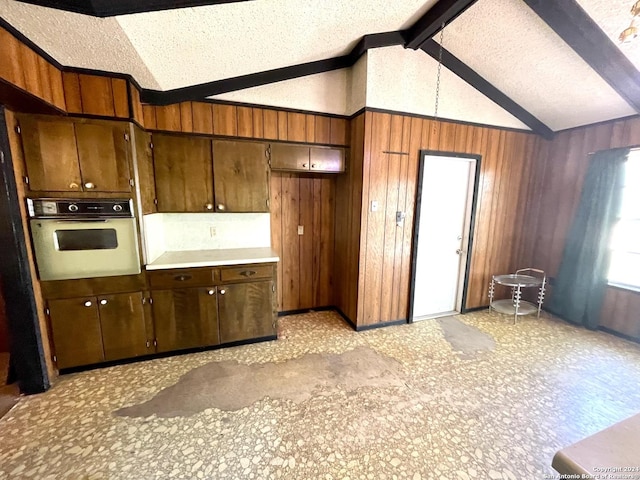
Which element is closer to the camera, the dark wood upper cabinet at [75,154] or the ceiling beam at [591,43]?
the dark wood upper cabinet at [75,154]

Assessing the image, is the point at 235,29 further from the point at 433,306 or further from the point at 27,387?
the point at 433,306

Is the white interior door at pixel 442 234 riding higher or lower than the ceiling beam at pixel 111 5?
lower

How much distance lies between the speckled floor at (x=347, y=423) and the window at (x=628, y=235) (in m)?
0.96

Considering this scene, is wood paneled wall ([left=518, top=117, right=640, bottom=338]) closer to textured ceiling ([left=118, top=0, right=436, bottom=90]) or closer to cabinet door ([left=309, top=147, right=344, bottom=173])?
textured ceiling ([left=118, top=0, right=436, bottom=90])

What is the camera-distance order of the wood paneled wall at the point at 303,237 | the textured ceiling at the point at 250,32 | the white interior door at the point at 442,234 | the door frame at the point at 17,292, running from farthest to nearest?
the wood paneled wall at the point at 303,237, the white interior door at the point at 442,234, the door frame at the point at 17,292, the textured ceiling at the point at 250,32

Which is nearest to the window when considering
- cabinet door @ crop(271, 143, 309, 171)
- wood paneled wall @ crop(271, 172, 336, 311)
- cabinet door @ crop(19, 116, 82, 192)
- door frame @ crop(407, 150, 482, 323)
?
door frame @ crop(407, 150, 482, 323)

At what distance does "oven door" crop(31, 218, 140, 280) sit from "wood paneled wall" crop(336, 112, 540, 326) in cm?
219

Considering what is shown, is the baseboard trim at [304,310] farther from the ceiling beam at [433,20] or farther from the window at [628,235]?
the window at [628,235]

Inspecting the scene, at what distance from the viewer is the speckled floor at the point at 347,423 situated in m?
1.52

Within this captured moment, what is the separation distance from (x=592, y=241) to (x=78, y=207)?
5.40m

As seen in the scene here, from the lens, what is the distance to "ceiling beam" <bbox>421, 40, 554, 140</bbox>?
112 inches

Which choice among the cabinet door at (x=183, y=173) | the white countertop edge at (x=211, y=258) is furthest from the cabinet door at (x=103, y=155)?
the white countertop edge at (x=211, y=258)

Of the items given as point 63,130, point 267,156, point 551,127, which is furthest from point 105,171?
point 551,127

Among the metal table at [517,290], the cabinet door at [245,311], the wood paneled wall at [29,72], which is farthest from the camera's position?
the metal table at [517,290]
